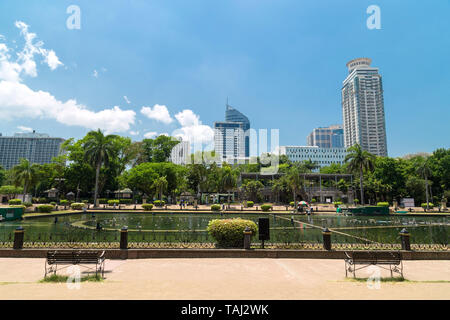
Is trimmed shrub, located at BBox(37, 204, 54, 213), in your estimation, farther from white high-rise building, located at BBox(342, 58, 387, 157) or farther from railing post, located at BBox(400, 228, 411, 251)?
white high-rise building, located at BBox(342, 58, 387, 157)

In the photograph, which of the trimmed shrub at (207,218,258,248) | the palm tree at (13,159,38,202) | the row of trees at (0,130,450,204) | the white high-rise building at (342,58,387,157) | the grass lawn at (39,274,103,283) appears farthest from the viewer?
the white high-rise building at (342,58,387,157)

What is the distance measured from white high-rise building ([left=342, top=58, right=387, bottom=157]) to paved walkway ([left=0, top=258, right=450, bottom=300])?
18056 cm

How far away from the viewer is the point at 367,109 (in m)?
172

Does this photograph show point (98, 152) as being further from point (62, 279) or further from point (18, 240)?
point (62, 279)

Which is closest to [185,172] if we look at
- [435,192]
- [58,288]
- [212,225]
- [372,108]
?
[212,225]

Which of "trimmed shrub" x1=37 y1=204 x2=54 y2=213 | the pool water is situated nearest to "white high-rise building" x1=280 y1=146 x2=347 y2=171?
the pool water

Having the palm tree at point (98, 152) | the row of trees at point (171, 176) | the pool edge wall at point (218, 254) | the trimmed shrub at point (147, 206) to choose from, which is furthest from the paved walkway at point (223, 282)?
the palm tree at point (98, 152)

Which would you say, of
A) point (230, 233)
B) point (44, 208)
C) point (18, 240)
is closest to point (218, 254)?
point (230, 233)

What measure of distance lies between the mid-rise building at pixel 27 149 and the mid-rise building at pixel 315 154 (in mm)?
168175

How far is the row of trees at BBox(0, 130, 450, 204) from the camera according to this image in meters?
52.7

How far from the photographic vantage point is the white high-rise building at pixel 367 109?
168625 millimetres
